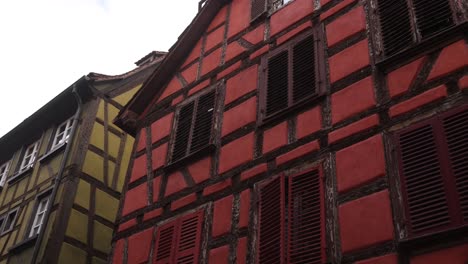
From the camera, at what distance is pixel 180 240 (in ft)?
26.1

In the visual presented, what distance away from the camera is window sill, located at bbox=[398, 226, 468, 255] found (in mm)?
5047

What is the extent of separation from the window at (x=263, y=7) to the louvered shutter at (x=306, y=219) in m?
4.17

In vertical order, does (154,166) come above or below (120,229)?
above

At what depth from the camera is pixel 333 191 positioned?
6492 mm

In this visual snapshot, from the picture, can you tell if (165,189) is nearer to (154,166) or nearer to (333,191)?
(154,166)

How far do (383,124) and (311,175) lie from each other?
1.05 metres

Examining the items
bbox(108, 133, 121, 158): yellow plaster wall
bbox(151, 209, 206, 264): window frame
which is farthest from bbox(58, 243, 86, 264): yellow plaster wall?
bbox(151, 209, 206, 264): window frame

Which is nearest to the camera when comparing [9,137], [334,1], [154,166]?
[334,1]

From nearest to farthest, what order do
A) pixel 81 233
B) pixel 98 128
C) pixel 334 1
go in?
pixel 334 1, pixel 81 233, pixel 98 128

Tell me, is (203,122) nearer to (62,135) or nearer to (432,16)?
(432,16)

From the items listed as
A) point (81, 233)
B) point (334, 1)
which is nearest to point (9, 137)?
point (81, 233)

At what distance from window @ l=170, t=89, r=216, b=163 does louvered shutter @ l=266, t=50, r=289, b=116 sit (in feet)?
3.83

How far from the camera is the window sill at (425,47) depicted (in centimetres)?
654

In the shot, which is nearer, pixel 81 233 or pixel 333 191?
pixel 333 191
